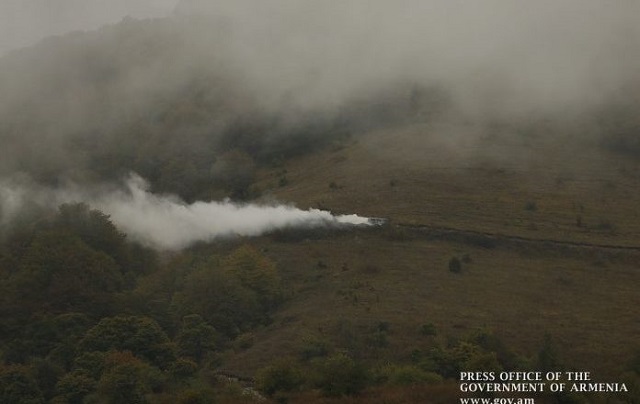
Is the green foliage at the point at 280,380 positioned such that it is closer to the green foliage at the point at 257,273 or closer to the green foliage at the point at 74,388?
the green foliage at the point at 74,388

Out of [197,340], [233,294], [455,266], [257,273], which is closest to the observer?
[197,340]

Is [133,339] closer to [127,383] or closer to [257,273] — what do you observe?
[127,383]

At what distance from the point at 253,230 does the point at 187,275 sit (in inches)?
685

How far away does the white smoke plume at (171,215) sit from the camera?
121 meters

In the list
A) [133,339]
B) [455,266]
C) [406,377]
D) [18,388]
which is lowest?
[18,388]

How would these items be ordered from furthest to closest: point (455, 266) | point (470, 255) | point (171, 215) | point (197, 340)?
point (171, 215) < point (470, 255) < point (455, 266) < point (197, 340)

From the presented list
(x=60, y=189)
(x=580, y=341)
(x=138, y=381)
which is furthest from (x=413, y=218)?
(x=60, y=189)

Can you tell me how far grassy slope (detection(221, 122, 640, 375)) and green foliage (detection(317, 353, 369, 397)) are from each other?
65.1 feet

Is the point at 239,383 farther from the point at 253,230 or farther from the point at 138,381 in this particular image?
the point at 253,230

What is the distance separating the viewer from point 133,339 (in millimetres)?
86125

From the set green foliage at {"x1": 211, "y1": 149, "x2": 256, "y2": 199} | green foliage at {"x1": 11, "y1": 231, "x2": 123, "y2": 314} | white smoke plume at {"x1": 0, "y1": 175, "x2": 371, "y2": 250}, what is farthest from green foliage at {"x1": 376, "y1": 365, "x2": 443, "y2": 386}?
green foliage at {"x1": 211, "y1": 149, "x2": 256, "y2": 199}

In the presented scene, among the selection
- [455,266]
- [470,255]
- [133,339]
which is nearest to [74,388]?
[133,339]

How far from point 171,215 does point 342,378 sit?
87198mm

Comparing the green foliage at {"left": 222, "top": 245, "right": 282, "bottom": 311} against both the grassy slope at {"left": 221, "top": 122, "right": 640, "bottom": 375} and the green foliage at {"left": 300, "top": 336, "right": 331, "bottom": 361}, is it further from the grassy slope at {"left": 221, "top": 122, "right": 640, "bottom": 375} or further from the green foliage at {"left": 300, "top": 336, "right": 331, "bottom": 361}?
the green foliage at {"left": 300, "top": 336, "right": 331, "bottom": 361}
